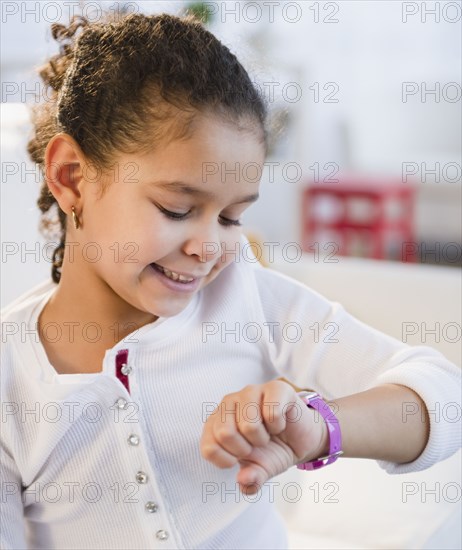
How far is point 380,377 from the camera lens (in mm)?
857

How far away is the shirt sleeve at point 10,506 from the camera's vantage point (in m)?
0.84

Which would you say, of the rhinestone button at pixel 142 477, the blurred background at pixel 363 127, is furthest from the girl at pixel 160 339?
the blurred background at pixel 363 127

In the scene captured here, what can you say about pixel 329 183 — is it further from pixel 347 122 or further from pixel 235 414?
pixel 235 414

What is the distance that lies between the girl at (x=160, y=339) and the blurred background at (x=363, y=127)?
8.47 feet

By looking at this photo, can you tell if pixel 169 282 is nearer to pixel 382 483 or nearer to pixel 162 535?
pixel 162 535

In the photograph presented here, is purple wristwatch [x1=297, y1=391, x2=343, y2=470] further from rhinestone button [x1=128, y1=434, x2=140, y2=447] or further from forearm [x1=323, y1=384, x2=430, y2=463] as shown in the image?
rhinestone button [x1=128, y1=434, x2=140, y2=447]

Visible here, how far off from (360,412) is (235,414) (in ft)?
0.64

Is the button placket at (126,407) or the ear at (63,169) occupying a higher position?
the ear at (63,169)

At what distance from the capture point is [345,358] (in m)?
0.90

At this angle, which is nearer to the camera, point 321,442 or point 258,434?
point 258,434

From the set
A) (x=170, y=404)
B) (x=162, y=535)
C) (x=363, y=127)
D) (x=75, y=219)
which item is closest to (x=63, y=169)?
(x=75, y=219)

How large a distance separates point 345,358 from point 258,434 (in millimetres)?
293

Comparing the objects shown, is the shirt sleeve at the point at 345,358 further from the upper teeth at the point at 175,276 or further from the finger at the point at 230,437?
the finger at the point at 230,437

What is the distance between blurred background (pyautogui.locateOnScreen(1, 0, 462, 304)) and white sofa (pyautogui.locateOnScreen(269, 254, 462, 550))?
1.98 m
